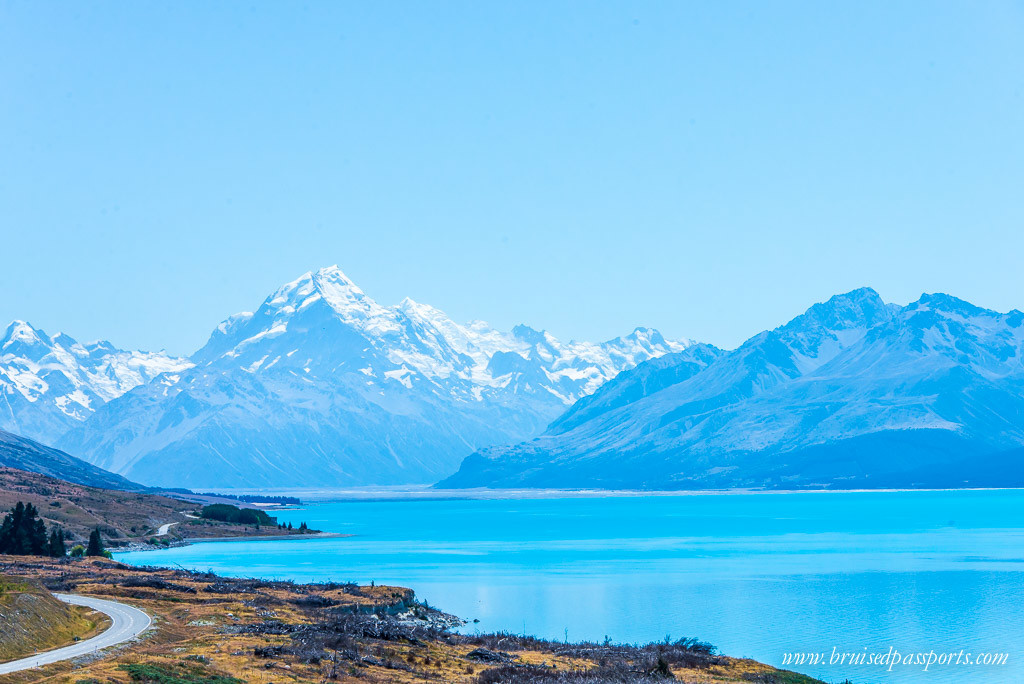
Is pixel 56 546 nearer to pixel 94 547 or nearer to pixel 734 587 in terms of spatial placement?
pixel 94 547

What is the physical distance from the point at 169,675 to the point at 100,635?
1025cm

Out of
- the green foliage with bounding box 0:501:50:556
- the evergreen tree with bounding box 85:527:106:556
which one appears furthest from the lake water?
the green foliage with bounding box 0:501:50:556

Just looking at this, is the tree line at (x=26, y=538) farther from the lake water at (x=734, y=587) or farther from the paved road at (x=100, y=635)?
the paved road at (x=100, y=635)

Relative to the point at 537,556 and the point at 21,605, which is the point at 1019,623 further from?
the point at 537,556

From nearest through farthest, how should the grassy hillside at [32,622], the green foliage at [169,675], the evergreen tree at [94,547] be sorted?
the green foliage at [169,675]
the grassy hillside at [32,622]
the evergreen tree at [94,547]

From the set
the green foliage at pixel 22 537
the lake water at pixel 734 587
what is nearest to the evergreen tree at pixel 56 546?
the green foliage at pixel 22 537

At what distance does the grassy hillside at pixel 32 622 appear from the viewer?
4575 cm

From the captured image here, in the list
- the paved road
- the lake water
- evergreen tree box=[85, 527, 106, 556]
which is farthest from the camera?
evergreen tree box=[85, 527, 106, 556]

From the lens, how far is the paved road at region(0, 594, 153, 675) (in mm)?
43062

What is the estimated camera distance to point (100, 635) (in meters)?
52.0

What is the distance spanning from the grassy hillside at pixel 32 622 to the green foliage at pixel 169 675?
542 cm

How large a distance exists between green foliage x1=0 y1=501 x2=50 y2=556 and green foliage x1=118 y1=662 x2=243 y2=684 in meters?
67.1

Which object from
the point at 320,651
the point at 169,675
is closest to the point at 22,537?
the point at 320,651

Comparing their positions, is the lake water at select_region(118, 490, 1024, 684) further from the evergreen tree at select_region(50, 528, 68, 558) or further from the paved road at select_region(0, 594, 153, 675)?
the paved road at select_region(0, 594, 153, 675)
